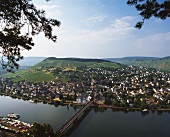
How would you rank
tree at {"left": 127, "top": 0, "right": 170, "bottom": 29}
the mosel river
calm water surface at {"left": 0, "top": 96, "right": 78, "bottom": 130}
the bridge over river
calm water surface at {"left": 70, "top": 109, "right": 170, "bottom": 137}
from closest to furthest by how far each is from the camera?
tree at {"left": 127, "top": 0, "right": 170, "bottom": 29} → calm water surface at {"left": 70, "top": 109, "right": 170, "bottom": 137} → the mosel river → the bridge over river → calm water surface at {"left": 0, "top": 96, "right": 78, "bottom": 130}

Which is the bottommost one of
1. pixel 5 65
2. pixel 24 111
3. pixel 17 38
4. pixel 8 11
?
pixel 24 111

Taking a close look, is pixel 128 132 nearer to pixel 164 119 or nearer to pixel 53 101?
pixel 164 119

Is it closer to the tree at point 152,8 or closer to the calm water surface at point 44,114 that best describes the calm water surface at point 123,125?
the calm water surface at point 44,114

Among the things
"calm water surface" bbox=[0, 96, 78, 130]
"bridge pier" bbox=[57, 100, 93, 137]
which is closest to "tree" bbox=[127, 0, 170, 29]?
"bridge pier" bbox=[57, 100, 93, 137]

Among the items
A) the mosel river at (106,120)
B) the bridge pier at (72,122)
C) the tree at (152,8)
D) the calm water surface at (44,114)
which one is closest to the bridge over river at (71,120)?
the bridge pier at (72,122)

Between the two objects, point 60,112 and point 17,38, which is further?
point 60,112

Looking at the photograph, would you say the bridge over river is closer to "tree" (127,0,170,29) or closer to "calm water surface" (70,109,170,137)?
"calm water surface" (70,109,170,137)

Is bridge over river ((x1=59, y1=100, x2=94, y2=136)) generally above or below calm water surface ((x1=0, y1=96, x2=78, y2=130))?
above

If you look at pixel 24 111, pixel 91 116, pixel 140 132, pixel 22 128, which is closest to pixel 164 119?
pixel 140 132

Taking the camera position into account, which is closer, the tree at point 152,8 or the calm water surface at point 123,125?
the tree at point 152,8
